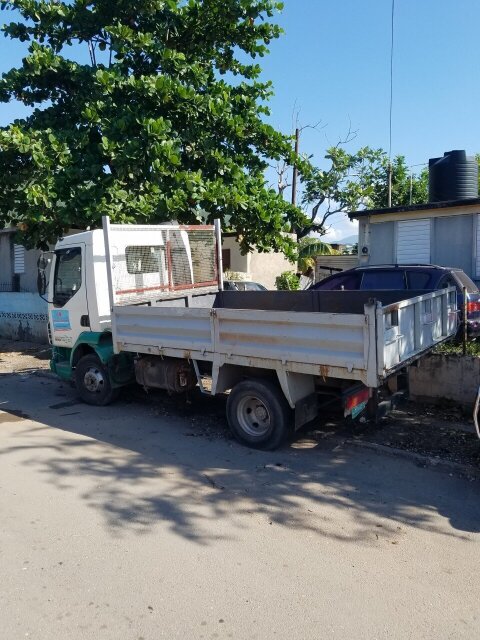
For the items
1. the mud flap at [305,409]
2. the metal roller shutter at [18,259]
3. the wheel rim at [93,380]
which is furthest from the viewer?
the metal roller shutter at [18,259]

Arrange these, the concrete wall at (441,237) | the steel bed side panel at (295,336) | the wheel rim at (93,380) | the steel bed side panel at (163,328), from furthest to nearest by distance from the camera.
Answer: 1. the concrete wall at (441,237)
2. the wheel rim at (93,380)
3. the steel bed side panel at (163,328)
4. the steel bed side panel at (295,336)

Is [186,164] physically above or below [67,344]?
above

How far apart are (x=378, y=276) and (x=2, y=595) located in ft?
22.0

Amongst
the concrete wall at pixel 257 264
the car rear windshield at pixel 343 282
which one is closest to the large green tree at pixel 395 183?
the concrete wall at pixel 257 264

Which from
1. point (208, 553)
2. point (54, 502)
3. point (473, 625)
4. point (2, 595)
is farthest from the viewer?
point (54, 502)

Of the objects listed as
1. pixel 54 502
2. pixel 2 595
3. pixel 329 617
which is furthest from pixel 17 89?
pixel 329 617

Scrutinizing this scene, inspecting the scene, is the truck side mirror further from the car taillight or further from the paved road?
the car taillight

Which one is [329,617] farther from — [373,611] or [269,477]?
[269,477]

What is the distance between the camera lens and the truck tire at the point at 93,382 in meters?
7.89

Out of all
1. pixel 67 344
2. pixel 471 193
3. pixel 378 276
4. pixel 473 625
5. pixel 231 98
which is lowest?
pixel 473 625

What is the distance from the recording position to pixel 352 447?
6090mm

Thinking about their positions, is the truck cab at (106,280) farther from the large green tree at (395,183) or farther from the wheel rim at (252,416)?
the large green tree at (395,183)

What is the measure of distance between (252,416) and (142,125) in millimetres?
6643

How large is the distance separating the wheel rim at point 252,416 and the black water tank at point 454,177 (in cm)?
845
